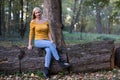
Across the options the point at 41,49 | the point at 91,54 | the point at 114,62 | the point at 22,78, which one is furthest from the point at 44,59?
the point at 114,62

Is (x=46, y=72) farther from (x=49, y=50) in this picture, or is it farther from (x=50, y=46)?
(x=50, y=46)

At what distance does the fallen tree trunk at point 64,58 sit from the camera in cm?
831

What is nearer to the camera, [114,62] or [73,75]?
[73,75]

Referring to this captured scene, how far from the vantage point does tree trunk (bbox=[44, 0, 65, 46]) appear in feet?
32.3

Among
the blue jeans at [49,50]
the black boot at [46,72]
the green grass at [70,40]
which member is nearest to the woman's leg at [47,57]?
the blue jeans at [49,50]

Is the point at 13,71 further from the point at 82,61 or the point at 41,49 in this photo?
the point at 82,61

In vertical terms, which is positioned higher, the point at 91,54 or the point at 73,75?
the point at 91,54

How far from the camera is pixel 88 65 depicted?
8406 millimetres

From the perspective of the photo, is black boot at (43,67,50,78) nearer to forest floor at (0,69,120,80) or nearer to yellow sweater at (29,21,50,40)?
forest floor at (0,69,120,80)

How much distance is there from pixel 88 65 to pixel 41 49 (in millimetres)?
1463

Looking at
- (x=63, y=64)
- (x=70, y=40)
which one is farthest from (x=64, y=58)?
(x=70, y=40)

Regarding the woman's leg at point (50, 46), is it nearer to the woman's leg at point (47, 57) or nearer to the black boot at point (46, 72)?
the woman's leg at point (47, 57)

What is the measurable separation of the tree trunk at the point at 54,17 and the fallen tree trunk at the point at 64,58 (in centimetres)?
123

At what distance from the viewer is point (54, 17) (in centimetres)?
999
